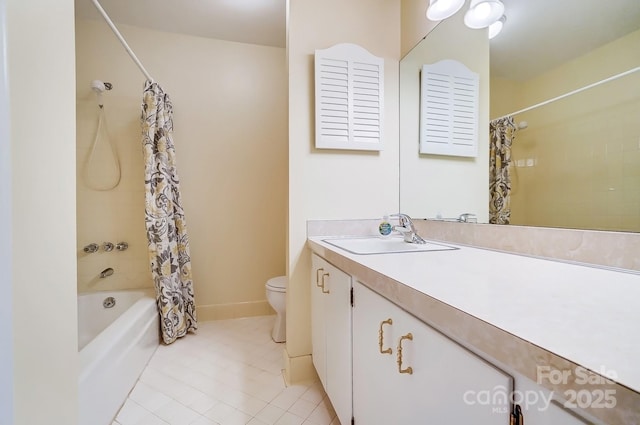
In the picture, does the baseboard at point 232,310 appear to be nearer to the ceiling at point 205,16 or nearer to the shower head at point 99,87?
the shower head at point 99,87

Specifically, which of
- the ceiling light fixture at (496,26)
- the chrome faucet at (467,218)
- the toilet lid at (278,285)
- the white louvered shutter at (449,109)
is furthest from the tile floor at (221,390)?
the ceiling light fixture at (496,26)

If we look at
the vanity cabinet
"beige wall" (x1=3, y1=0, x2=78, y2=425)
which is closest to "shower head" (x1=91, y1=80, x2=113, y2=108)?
"beige wall" (x1=3, y1=0, x2=78, y2=425)

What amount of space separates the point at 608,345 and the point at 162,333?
235cm

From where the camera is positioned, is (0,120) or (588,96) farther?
(588,96)

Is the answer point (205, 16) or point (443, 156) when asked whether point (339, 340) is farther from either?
point (205, 16)

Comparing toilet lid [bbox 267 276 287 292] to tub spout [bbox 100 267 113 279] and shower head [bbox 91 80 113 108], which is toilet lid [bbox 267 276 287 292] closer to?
tub spout [bbox 100 267 113 279]

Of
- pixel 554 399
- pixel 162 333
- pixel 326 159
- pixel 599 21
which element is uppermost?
pixel 599 21

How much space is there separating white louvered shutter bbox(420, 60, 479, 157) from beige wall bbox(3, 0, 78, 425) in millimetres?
1556

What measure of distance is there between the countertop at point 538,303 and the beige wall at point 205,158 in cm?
172

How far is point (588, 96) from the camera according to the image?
79cm

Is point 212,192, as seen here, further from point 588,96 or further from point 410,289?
point 588,96

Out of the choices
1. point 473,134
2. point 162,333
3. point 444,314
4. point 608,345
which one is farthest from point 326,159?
point 162,333

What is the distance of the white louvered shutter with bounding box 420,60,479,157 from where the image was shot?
1.26m

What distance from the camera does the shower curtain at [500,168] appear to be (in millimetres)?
1042
